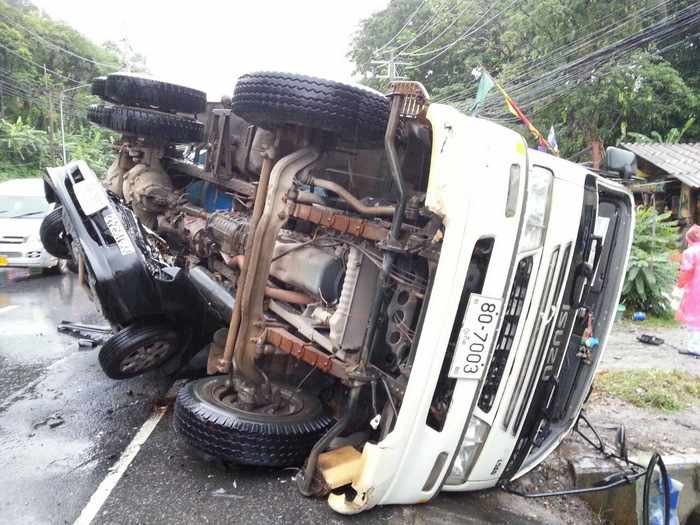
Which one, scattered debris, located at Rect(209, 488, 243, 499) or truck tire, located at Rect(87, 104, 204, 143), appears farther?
truck tire, located at Rect(87, 104, 204, 143)

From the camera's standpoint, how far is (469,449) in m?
2.43

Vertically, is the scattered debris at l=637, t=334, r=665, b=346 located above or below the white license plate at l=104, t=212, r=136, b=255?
below

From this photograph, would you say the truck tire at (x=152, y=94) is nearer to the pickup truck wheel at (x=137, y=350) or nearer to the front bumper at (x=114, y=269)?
the front bumper at (x=114, y=269)

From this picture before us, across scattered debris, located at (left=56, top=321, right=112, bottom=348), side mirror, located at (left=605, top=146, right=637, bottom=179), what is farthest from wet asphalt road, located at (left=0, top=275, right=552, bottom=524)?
side mirror, located at (left=605, top=146, right=637, bottom=179)

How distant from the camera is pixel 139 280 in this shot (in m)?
3.60

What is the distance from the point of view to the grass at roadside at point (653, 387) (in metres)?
4.29

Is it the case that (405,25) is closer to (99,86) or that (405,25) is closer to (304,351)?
(99,86)

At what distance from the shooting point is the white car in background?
830 cm

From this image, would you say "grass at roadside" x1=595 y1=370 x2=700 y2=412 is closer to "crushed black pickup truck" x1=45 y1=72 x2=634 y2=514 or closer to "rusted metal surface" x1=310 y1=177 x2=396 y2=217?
"crushed black pickup truck" x1=45 y1=72 x2=634 y2=514

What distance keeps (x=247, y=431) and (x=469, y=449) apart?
1.06 metres

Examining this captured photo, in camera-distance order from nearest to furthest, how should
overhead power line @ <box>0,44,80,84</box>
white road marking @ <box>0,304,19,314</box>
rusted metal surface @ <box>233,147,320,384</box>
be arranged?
rusted metal surface @ <box>233,147,320,384</box> → white road marking @ <box>0,304,19,314</box> → overhead power line @ <box>0,44,80,84</box>

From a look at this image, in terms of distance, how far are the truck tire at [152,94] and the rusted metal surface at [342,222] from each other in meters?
2.69

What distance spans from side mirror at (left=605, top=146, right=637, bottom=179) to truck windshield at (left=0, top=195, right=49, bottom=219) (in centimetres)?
855

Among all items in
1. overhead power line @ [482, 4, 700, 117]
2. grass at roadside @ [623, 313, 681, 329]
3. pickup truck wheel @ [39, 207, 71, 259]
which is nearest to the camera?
pickup truck wheel @ [39, 207, 71, 259]
